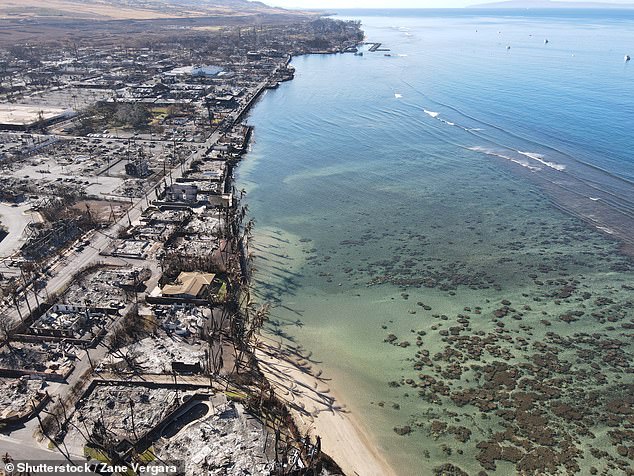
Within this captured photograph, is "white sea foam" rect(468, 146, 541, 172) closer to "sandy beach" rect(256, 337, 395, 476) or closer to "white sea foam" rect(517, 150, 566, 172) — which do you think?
"white sea foam" rect(517, 150, 566, 172)

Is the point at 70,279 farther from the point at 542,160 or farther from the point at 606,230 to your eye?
the point at 542,160

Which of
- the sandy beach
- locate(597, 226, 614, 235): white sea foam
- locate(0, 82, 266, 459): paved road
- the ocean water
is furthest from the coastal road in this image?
locate(597, 226, 614, 235): white sea foam

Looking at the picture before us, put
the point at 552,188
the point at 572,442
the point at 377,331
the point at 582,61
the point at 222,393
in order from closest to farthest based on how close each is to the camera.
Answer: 1. the point at 572,442
2. the point at 222,393
3. the point at 377,331
4. the point at 552,188
5. the point at 582,61

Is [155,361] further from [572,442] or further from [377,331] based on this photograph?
[572,442]

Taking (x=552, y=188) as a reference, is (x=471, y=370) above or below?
below

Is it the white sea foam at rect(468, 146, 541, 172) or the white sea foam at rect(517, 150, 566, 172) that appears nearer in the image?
the white sea foam at rect(517, 150, 566, 172)

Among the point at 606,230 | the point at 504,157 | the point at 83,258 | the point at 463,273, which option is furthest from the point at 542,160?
the point at 83,258

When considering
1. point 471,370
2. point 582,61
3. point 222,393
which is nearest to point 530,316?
point 471,370
